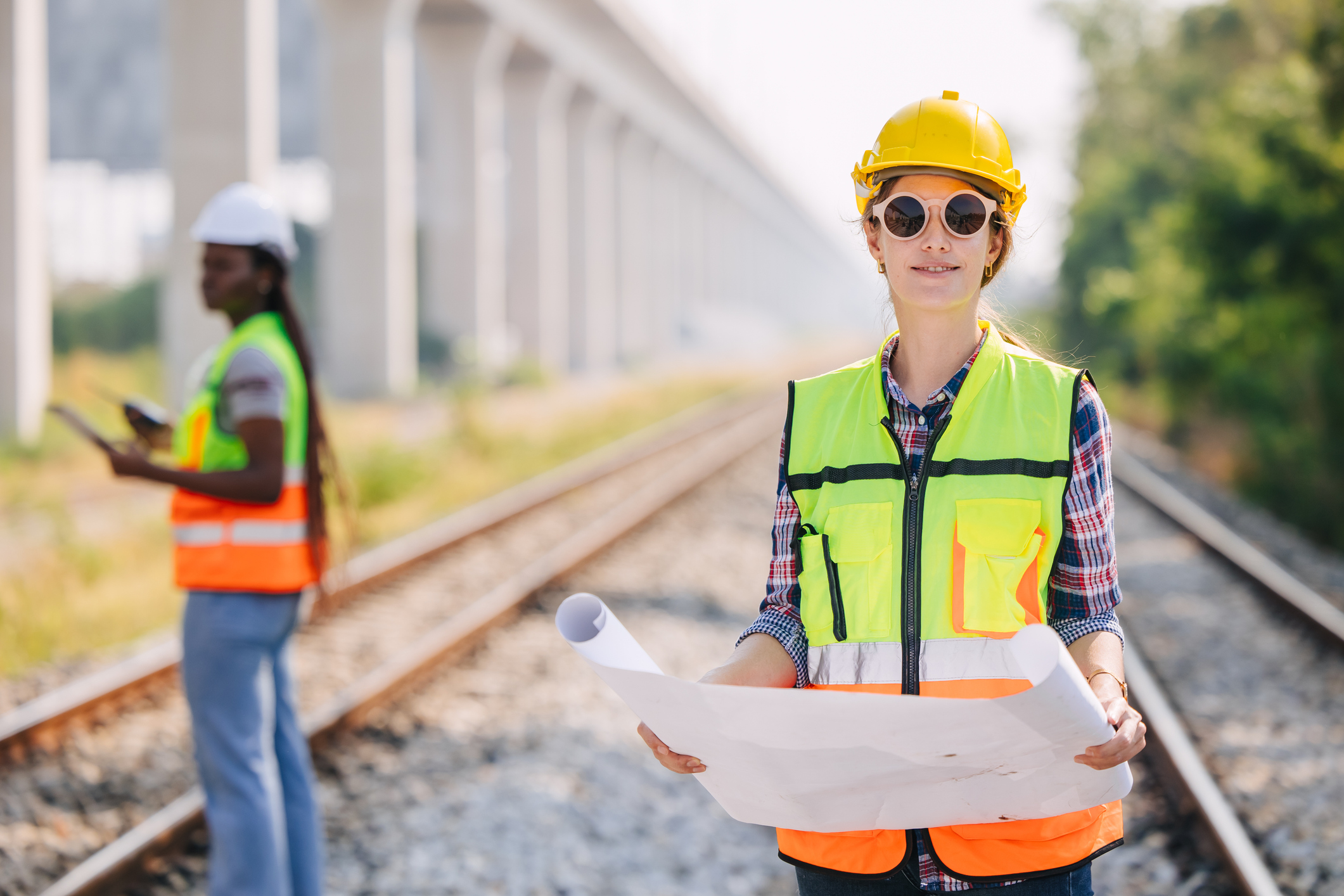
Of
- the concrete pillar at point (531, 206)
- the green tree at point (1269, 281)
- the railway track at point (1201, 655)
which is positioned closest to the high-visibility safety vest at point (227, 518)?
the railway track at point (1201, 655)

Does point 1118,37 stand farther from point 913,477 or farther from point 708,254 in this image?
point 913,477

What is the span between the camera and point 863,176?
6.39 feet

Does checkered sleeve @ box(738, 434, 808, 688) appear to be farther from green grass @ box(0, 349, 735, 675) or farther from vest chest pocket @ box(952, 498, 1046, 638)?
green grass @ box(0, 349, 735, 675)

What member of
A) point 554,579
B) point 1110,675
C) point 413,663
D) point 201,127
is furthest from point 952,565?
point 201,127

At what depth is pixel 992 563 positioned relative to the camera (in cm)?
176

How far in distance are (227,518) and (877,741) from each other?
2287 mm

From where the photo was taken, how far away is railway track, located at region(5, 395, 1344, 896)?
4094 millimetres

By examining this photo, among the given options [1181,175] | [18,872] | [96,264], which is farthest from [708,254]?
[18,872]

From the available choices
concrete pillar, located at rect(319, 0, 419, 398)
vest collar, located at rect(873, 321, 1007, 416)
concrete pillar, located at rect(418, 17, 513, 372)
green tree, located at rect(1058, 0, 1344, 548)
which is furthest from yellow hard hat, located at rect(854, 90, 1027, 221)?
concrete pillar, located at rect(418, 17, 513, 372)

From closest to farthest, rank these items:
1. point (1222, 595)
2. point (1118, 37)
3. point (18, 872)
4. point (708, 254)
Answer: point (18, 872) < point (1222, 595) < point (1118, 37) < point (708, 254)

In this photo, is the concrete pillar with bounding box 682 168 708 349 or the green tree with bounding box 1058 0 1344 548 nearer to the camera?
the green tree with bounding box 1058 0 1344 548

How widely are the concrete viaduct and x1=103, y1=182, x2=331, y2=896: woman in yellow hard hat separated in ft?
43.6

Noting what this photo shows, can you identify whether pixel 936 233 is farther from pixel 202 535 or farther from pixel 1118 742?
pixel 202 535

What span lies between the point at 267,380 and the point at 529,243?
2940cm
